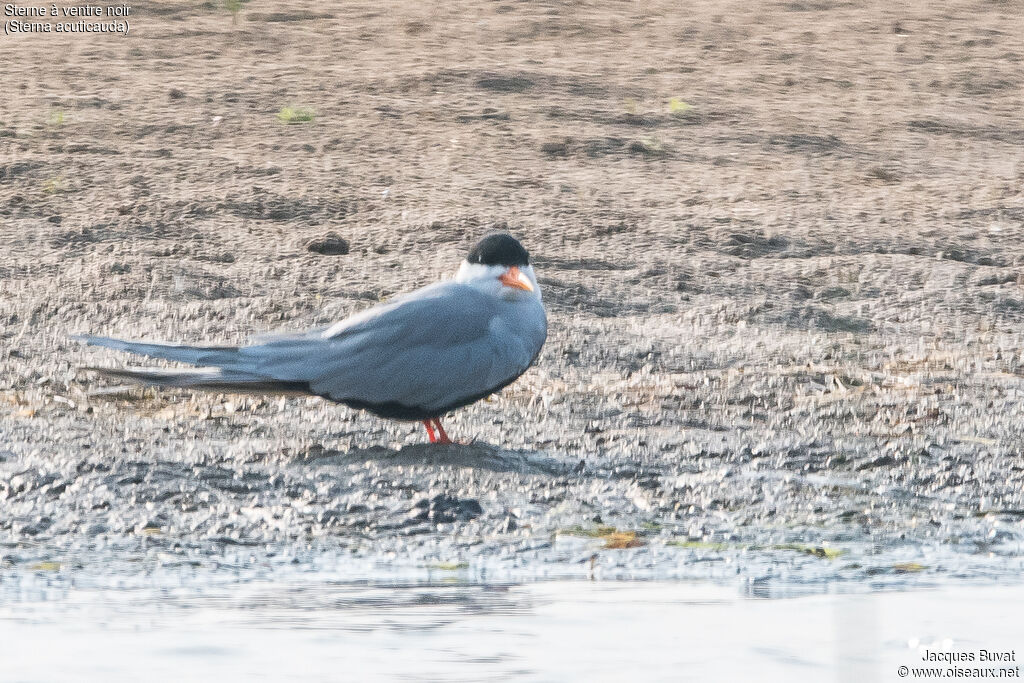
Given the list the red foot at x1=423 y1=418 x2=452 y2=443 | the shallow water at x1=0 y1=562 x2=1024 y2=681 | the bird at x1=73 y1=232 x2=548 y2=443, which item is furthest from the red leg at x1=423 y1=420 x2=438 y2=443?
the shallow water at x1=0 y1=562 x2=1024 y2=681

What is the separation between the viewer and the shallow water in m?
4.49

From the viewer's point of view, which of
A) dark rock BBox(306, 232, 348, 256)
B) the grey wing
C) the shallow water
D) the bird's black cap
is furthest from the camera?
dark rock BBox(306, 232, 348, 256)

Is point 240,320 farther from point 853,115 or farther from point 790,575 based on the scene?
point 853,115

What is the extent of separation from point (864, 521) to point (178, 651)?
219cm

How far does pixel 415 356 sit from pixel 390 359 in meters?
0.08

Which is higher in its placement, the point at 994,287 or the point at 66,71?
the point at 66,71

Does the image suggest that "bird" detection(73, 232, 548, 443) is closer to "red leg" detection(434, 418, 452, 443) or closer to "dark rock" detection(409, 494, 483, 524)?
"red leg" detection(434, 418, 452, 443)

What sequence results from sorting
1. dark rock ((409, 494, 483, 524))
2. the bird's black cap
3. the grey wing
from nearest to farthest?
dark rock ((409, 494, 483, 524))
the grey wing
the bird's black cap

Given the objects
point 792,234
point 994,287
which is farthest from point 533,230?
point 994,287

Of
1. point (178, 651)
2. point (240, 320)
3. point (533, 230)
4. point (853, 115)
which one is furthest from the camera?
point (853, 115)

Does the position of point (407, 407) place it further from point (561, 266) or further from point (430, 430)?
point (561, 266)

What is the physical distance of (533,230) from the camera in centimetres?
866

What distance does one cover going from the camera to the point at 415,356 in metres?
5.89

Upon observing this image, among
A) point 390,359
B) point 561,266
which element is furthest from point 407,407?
point 561,266
